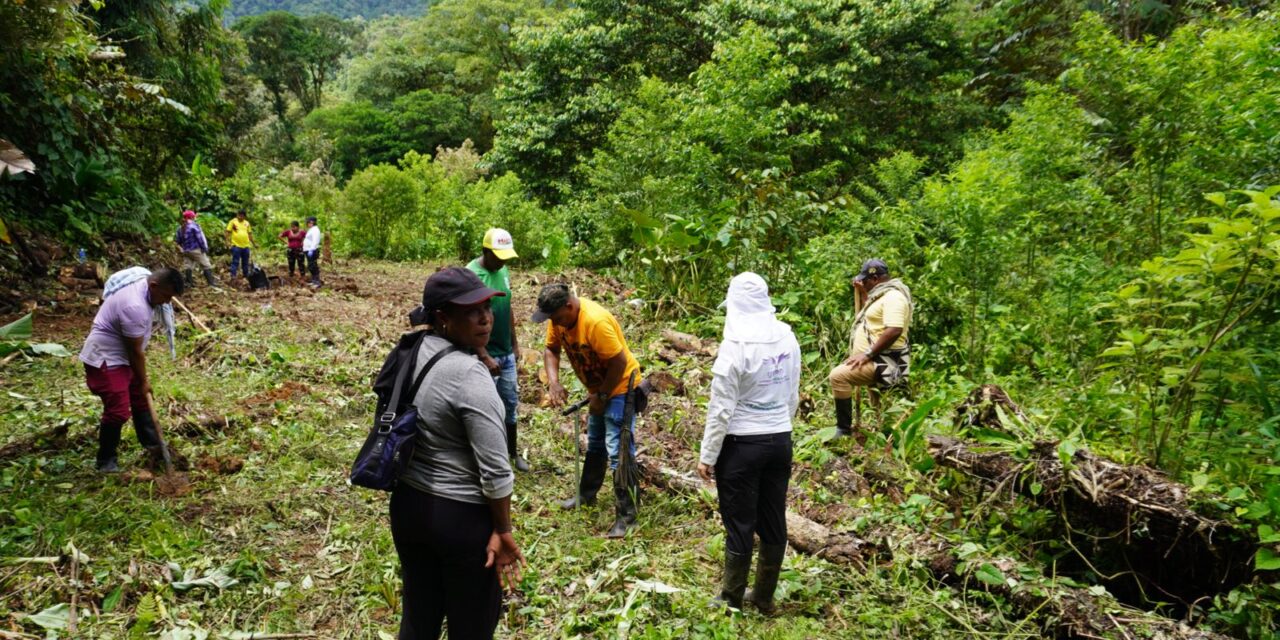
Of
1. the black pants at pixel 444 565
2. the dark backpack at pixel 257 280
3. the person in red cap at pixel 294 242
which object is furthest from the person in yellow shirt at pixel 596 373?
the person in red cap at pixel 294 242

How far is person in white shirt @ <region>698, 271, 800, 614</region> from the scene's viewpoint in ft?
10.8

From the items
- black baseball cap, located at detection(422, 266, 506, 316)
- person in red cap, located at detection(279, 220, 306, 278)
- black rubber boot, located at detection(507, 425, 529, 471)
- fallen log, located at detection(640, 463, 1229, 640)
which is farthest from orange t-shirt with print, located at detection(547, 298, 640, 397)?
person in red cap, located at detection(279, 220, 306, 278)

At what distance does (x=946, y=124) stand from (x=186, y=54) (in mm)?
16730

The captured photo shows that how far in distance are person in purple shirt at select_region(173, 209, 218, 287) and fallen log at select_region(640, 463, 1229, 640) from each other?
11.3 metres

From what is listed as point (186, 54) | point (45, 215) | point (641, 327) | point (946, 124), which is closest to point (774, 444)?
point (641, 327)

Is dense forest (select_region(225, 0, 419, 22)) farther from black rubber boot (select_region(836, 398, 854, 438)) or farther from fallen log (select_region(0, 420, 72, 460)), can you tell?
black rubber boot (select_region(836, 398, 854, 438))

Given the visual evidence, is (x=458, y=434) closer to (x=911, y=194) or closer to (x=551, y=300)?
(x=551, y=300)

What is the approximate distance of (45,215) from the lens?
9.36 meters

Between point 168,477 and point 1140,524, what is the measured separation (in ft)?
19.3

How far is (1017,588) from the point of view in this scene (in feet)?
11.1

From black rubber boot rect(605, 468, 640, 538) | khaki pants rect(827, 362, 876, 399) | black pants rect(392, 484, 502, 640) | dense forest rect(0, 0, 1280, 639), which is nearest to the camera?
black pants rect(392, 484, 502, 640)

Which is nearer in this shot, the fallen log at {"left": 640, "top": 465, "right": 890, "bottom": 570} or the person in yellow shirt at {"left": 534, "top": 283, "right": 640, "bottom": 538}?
the fallen log at {"left": 640, "top": 465, "right": 890, "bottom": 570}

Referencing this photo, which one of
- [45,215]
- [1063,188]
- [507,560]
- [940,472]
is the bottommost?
[940,472]

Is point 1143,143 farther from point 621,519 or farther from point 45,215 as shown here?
point 45,215
